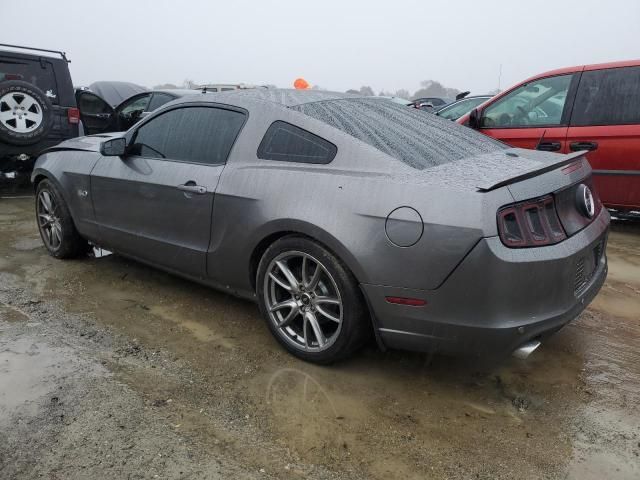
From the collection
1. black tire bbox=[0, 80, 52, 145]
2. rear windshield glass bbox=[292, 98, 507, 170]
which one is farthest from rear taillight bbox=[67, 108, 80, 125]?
rear windshield glass bbox=[292, 98, 507, 170]

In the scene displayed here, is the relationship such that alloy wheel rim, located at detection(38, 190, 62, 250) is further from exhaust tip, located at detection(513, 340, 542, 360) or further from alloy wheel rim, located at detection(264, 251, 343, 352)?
exhaust tip, located at detection(513, 340, 542, 360)

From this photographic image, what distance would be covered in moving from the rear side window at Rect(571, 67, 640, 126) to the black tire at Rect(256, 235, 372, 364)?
147 inches

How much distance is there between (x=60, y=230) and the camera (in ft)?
14.3

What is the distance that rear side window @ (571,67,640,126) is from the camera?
4887 millimetres

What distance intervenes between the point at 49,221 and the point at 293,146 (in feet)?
9.08

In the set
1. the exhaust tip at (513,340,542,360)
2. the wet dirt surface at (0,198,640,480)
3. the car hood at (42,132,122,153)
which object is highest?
the car hood at (42,132,122,153)

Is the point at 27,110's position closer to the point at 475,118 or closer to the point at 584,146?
the point at 475,118

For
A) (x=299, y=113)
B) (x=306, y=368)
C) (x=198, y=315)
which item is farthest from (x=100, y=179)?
(x=306, y=368)

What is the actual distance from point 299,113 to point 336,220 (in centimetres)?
72

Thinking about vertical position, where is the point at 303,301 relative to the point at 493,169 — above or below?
below

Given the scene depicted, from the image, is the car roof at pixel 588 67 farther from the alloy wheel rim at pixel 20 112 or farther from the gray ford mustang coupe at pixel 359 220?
the alloy wheel rim at pixel 20 112

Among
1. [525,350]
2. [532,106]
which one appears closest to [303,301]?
[525,350]

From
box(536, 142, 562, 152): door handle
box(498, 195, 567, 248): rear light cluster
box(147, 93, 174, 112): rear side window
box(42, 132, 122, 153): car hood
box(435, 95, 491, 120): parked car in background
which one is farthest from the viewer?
box(435, 95, 491, 120): parked car in background

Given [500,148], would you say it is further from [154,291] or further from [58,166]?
[58,166]
